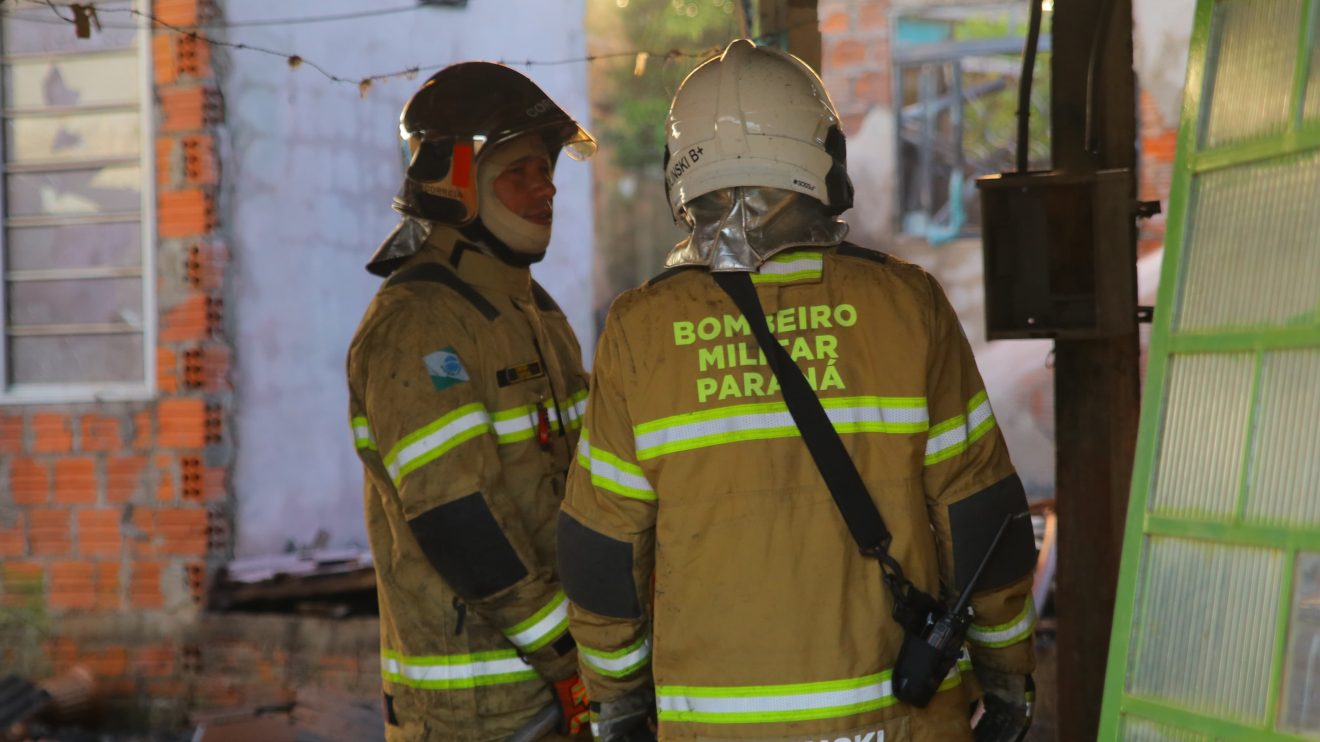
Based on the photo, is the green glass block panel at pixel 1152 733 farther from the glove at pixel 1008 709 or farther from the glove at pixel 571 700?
the glove at pixel 571 700

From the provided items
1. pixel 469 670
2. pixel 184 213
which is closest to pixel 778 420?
pixel 469 670

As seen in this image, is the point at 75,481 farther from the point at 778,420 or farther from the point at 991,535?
the point at 991,535

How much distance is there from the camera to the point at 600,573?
284 centimetres

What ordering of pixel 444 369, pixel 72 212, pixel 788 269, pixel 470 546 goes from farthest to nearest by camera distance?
pixel 72 212 < pixel 444 369 < pixel 470 546 < pixel 788 269

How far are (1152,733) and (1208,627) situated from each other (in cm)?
22

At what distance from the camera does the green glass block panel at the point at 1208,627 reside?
2.20m

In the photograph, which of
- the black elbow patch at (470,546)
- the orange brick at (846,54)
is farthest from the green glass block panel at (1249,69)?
the orange brick at (846,54)

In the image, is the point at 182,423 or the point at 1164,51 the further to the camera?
the point at 1164,51

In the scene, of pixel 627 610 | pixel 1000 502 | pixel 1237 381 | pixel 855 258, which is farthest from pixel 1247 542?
pixel 627 610

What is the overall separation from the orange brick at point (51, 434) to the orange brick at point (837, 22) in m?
5.62

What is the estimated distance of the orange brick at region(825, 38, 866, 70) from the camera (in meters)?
9.74

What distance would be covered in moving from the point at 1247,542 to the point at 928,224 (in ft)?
25.0

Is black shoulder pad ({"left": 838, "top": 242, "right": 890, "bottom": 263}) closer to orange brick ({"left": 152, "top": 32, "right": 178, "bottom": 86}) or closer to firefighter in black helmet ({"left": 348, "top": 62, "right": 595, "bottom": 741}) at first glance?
firefighter in black helmet ({"left": 348, "top": 62, "right": 595, "bottom": 741})

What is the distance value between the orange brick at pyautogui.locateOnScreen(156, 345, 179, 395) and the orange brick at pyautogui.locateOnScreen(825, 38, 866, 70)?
5.03 meters
